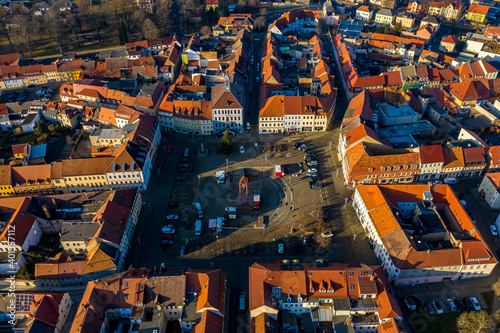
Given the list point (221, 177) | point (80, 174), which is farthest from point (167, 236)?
point (80, 174)

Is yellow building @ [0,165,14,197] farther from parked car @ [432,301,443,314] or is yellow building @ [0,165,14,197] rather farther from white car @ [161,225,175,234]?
parked car @ [432,301,443,314]

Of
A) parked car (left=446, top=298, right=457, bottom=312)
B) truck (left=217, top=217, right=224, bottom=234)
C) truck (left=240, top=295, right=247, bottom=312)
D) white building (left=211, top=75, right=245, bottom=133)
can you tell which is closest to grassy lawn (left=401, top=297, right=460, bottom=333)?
parked car (left=446, top=298, right=457, bottom=312)

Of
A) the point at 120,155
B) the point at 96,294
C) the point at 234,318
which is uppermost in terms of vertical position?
the point at 120,155

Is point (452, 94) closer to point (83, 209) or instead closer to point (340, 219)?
point (340, 219)

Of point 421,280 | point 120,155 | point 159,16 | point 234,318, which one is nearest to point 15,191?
point 120,155

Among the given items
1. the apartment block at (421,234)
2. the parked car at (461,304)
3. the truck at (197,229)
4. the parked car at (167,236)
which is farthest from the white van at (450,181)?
the parked car at (167,236)

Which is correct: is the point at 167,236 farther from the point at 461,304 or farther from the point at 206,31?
the point at 206,31
